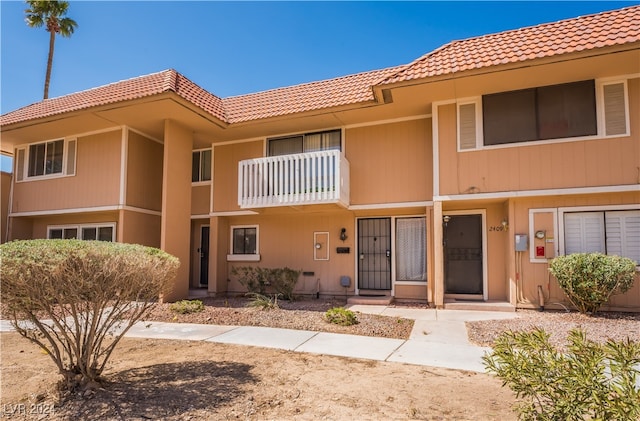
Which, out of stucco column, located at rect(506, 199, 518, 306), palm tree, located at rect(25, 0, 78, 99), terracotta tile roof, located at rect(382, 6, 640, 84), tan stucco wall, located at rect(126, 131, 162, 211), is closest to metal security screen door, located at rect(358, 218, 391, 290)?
stucco column, located at rect(506, 199, 518, 306)

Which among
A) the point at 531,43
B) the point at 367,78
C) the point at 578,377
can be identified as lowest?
the point at 578,377

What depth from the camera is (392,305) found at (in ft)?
33.0

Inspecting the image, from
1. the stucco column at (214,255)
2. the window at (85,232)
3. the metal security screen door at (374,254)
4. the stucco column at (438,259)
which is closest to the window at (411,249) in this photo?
the metal security screen door at (374,254)

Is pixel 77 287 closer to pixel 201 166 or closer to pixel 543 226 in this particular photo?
pixel 543 226

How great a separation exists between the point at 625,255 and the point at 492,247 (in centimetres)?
269

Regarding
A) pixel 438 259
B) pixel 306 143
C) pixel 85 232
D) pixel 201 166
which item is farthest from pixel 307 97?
pixel 85 232

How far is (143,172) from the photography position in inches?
488

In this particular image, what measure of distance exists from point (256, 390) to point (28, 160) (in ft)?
46.0

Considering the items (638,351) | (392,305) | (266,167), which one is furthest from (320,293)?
(638,351)

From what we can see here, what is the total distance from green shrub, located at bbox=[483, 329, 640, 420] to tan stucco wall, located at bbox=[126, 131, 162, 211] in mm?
11698

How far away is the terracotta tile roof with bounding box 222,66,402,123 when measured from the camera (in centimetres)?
1047

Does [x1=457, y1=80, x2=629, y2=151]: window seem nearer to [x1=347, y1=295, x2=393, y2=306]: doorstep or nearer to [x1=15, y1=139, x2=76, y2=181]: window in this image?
[x1=347, y1=295, x2=393, y2=306]: doorstep

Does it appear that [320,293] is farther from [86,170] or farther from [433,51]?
[86,170]

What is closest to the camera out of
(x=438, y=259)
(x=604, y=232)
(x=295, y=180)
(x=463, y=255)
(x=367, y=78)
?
(x=604, y=232)
